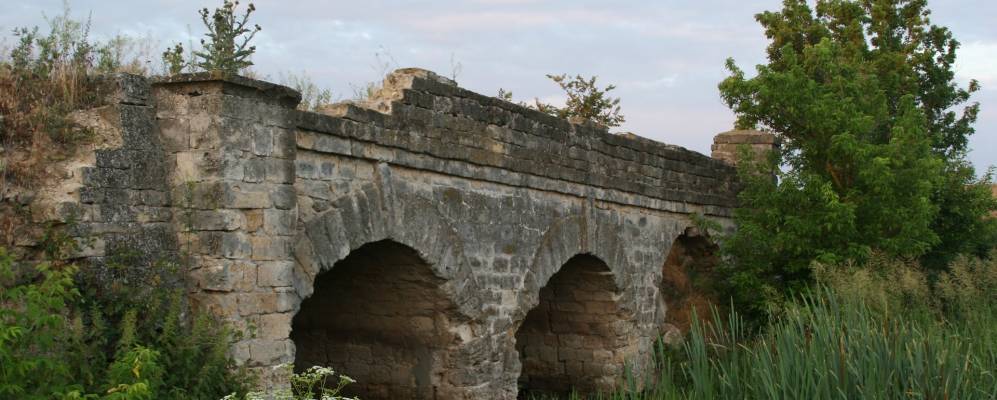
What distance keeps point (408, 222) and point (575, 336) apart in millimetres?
4133

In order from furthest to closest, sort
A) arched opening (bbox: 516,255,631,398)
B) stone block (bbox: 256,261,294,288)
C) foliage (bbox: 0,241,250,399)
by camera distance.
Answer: arched opening (bbox: 516,255,631,398), stone block (bbox: 256,261,294,288), foliage (bbox: 0,241,250,399)

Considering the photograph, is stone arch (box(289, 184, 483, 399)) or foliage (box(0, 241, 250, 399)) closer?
foliage (box(0, 241, 250, 399))

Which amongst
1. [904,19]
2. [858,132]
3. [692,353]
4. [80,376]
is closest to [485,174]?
[692,353]

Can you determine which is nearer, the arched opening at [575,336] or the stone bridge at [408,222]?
the stone bridge at [408,222]

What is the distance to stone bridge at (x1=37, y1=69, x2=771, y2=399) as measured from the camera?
586cm

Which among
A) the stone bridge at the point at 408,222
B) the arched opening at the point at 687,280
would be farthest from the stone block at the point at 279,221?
the arched opening at the point at 687,280

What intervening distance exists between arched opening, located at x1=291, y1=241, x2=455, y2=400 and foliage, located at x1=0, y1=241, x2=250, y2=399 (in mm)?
2236

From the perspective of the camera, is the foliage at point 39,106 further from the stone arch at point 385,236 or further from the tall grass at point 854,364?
the tall grass at point 854,364

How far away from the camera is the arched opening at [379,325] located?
26.3 feet

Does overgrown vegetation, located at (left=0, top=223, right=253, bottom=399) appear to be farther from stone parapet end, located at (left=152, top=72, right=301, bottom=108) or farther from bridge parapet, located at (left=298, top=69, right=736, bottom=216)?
bridge parapet, located at (left=298, top=69, right=736, bottom=216)

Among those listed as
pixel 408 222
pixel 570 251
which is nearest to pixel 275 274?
pixel 408 222

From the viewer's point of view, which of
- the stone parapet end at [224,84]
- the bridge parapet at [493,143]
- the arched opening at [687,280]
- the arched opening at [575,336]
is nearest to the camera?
the stone parapet end at [224,84]

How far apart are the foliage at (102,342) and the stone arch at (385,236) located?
2.58 feet

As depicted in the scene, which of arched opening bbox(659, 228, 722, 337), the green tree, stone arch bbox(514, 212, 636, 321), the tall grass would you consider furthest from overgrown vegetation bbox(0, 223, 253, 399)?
arched opening bbox(659, 228, 722, 337)
